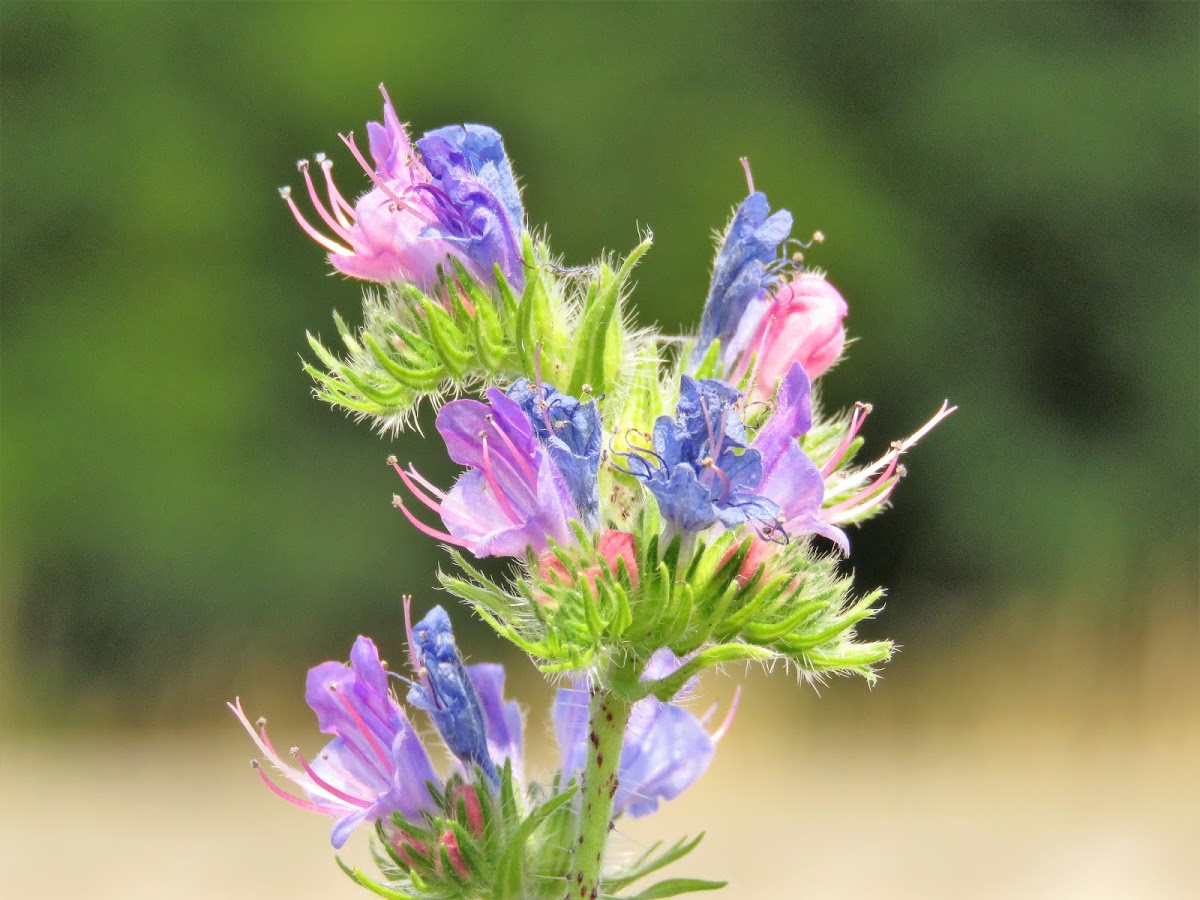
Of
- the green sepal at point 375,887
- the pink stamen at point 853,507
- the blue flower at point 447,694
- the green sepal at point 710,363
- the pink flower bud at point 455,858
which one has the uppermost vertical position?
the green sepal at point 710,363

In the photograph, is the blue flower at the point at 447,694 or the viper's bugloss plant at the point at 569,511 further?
the blue flower at the point at 447,694

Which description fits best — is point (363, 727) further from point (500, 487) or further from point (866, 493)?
point (866, 493)

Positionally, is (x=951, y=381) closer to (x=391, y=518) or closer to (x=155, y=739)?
(x=391, y=518)

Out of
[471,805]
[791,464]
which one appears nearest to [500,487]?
[791,464]

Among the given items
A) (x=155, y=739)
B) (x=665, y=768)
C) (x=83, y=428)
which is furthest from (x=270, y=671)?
(x=665, y=768)

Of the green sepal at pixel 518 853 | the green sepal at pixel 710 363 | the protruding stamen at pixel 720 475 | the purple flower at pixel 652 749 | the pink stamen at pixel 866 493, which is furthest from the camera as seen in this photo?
the purple flower at pixel 652 749

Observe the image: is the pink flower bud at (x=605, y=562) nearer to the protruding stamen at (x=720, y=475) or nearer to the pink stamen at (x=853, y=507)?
the protruding stamen at (x=720, y=475)

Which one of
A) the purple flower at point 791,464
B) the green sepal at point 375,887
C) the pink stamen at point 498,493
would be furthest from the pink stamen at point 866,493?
the green sepal at point 375,887

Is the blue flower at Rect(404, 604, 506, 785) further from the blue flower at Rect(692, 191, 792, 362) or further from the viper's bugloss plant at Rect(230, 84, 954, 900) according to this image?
the blue flower at Rect(692, 191, 792, 362)

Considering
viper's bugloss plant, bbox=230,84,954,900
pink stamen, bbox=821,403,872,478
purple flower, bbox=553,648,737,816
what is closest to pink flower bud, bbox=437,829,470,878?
viper's bugloss plant, bbox=230,84,954,900
